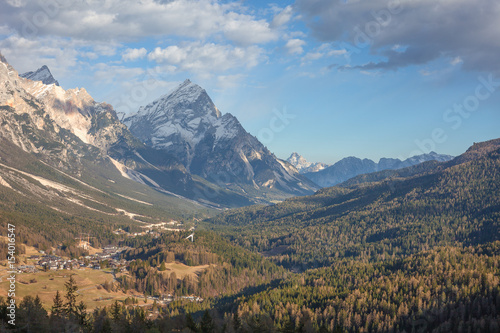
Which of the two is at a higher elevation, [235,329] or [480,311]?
[235,329]

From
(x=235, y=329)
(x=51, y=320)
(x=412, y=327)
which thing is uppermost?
(x=51, y=320)

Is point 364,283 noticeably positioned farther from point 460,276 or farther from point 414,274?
point 460,276

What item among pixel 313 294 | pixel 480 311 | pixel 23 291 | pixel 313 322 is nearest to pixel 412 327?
pixel 480 311

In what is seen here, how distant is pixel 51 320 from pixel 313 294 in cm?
11898

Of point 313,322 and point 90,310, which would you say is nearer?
point 313,322

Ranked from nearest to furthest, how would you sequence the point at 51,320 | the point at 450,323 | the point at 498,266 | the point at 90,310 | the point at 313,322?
the point at 51,320 → the point at 450,323 → the point at 313,322 → the point at 90,310 → the point at 498,266

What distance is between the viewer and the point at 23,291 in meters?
175

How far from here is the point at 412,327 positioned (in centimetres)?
15462

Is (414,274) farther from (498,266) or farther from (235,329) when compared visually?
(235,329)

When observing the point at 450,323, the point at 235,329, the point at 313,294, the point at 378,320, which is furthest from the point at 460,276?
the point at 235,329

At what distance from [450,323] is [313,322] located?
166ft

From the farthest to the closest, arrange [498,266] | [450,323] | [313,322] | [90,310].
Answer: [498,266]
[90,310]
[313,322]
[450,323]

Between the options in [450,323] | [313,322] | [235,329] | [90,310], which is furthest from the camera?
[90,310]

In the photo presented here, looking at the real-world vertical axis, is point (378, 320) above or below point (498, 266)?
below
